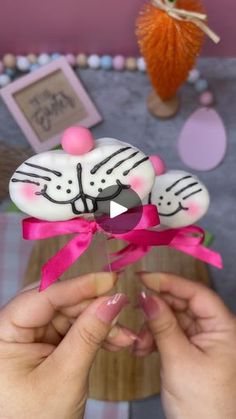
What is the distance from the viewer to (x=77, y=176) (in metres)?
0.56

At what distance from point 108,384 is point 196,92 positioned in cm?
55

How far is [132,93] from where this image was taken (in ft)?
3.56

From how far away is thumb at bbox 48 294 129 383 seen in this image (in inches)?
24.5

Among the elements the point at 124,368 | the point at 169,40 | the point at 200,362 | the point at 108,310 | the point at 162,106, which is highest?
the point at 169,40

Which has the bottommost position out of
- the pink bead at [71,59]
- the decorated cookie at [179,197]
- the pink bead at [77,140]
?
the decorated cookie at [179,197]

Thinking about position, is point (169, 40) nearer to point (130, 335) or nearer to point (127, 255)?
point (127, 255)

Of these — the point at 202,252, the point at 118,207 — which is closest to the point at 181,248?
the point at 202,252

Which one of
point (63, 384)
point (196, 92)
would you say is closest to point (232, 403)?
point (63, 384)

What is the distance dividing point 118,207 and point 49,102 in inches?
21.9

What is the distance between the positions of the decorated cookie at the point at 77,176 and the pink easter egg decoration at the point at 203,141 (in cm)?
49

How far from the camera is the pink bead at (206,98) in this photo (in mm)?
1061

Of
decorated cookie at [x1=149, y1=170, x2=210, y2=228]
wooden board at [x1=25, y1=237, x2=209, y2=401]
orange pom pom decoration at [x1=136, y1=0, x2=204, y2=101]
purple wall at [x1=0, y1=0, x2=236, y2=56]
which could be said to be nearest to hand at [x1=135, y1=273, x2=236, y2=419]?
decorated cookie at [x1=149, y1=170, x2=210, y2=228]

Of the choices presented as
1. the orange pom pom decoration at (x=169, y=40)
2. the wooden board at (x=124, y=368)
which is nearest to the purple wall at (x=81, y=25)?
the orange pom pom decoration at (x=169, y=40)

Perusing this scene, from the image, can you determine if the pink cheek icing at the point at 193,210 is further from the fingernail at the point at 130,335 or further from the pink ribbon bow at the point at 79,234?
the fingernail at the point at 130,335
